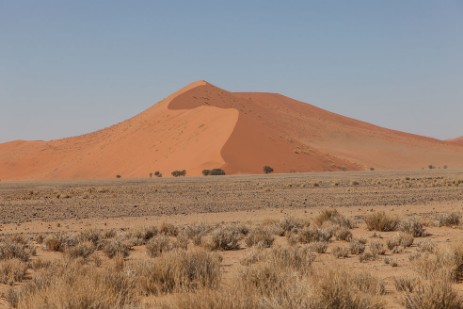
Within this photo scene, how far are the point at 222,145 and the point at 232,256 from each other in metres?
71.2

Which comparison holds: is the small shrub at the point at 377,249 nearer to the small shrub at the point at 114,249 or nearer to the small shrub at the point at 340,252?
the small shrub at the point at 340,252

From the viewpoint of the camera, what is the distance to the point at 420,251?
41.1 feet

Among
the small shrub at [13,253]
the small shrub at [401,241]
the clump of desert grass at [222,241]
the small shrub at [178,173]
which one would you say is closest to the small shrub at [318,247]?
the small shrub at [401,241]

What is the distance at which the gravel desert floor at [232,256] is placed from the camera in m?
6.76

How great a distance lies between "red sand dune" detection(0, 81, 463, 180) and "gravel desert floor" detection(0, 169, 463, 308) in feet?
166

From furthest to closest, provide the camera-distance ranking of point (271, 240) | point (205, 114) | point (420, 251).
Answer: point (205, 114), point (271, 240), point (420, 251)

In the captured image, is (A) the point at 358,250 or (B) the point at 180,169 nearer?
(A) the point at 358,250

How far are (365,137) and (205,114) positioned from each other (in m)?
44.2

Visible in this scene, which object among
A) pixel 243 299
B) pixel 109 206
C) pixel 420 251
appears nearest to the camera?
pixel 243 299

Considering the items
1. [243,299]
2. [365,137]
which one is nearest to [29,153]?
[365,137]

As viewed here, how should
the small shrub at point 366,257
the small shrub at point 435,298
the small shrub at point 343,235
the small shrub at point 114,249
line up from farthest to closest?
the small shrub at point 343,235
the small shrub at point 114,249
the small shrub at point 366,257
the small shrub at point 435,298

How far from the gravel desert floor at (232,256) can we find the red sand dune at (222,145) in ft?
166

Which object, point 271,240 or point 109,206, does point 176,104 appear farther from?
point 271,240

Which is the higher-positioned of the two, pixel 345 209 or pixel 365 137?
pixel 365 137
